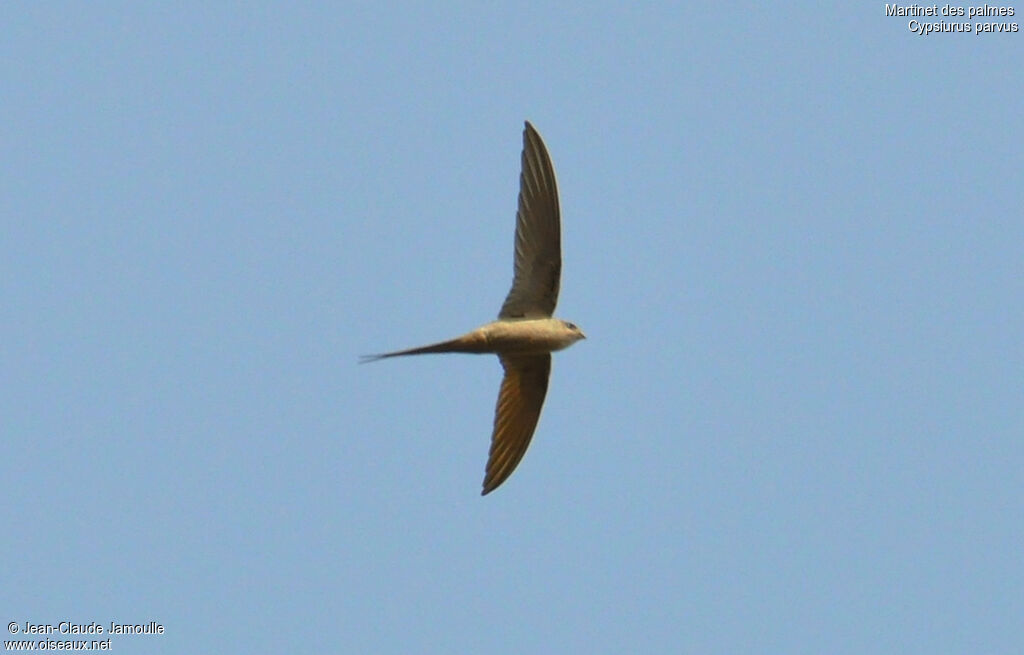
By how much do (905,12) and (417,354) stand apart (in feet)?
14.1

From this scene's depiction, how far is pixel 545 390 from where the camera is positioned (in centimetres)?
835

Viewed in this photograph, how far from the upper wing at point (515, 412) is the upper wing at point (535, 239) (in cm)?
39

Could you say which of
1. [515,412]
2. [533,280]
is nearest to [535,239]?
[533,280]

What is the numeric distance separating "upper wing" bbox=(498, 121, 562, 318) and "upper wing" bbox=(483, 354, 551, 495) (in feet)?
1.29

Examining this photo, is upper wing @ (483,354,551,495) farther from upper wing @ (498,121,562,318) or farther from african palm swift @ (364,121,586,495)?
upper wing @ (498,121,562,318)

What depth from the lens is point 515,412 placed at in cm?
836

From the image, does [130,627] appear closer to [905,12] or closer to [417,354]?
[417,354]

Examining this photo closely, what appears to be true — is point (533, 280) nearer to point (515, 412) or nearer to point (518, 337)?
point (518, 337)

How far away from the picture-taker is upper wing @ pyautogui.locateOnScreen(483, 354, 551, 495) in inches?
327

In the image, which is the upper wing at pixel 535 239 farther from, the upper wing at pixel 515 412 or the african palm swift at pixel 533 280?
the upper wing at pixel 515 412

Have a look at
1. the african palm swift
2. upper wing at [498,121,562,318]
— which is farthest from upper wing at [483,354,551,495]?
upper wing at [498,121,562,318]

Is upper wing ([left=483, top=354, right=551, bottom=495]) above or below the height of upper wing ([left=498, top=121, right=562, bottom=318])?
below

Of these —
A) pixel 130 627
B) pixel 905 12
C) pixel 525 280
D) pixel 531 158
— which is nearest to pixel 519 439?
pixel 525 280

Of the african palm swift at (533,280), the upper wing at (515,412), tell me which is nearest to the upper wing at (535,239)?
the african palm swift at (533,280)
